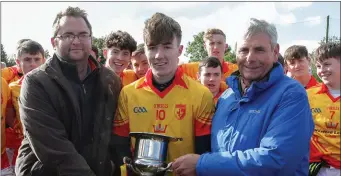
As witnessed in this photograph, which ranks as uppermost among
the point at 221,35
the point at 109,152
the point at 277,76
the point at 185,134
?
the point at 221,35

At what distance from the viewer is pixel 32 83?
3078 millimetres

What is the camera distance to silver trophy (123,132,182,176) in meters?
2.82

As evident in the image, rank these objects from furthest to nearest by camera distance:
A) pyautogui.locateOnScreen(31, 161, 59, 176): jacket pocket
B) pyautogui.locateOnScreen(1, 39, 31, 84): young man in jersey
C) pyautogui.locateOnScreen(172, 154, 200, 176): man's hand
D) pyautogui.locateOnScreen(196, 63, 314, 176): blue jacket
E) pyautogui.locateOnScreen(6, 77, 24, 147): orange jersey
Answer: pyautogui.locateOnScreen(1, 39, 31, 84): young man in jersey, pyautogui.locateOnScreen(6, 77, 24, 147): orange jersey, pyautogui.locateOnScreen(31, 161, 59, 176): jacket pocket, pyautogui.locateOnScreen(172, 154, 200, 176): man's hand, pyautogui.locateOnScreen(196, 63, 314, 176): blue jacket

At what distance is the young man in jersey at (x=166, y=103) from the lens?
3211 mm

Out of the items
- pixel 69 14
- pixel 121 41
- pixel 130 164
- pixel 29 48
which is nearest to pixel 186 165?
pixel 130 164

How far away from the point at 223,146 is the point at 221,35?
13.5ft

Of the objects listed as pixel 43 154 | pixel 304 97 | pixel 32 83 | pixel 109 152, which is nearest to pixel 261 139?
pixel 304 97

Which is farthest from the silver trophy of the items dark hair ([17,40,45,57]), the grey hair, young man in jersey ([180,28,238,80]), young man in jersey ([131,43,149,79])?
dark hair ([17,40,45,57])

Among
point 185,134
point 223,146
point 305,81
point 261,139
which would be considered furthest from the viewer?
point 305,81

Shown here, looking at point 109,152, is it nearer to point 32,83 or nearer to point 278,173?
point 32,83

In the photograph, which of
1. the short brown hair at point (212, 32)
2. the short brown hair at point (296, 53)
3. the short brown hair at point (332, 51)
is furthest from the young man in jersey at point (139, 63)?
the short brown hair at point (332, 51)

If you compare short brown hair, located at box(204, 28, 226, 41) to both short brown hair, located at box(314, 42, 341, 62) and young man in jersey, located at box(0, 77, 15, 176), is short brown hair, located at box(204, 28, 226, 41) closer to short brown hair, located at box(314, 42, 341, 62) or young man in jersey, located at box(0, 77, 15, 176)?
young man in jersey, located at box(0, 77, 15, 176)

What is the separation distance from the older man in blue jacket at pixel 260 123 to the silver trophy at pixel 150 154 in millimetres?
244

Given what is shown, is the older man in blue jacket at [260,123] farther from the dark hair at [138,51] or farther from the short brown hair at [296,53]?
the dark hair at [138,51]
